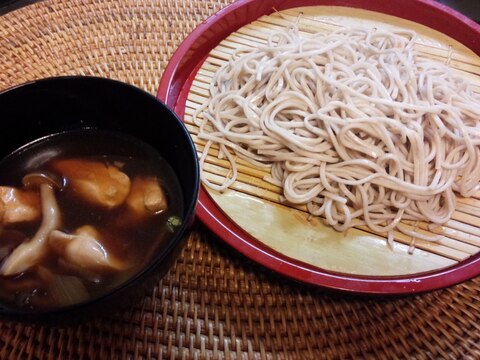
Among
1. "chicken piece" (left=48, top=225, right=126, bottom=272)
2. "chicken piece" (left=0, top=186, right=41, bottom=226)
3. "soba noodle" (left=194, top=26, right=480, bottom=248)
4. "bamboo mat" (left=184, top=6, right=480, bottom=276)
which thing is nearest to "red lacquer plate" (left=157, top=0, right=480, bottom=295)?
"bamboo mat" (left=184, top=6, right=480, bottom=276)

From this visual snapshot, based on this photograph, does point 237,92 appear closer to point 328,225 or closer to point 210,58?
point 210,58

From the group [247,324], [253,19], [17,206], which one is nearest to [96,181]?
[17,206]

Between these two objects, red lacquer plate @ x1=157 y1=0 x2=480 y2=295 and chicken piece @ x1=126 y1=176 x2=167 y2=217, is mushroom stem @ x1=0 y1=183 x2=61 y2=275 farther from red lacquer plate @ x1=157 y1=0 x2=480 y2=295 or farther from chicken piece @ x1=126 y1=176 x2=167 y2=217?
red lacquer plate @ x1=157 y1=0 x2=480 y2=295

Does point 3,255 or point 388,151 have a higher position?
point 388,151

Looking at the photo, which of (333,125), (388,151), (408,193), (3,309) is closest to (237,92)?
(333,125)

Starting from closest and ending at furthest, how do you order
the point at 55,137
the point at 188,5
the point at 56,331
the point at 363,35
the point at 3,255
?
the point at 3,255 → the point at 56,331 → the point at 55,137 → the point at 363,35 → the point at 188,5

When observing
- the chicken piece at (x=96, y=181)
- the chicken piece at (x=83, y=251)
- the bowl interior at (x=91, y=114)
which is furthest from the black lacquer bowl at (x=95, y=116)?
the chicken piece at (x=83, y=251)

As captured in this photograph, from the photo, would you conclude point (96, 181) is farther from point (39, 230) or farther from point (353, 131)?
point (353, 131)

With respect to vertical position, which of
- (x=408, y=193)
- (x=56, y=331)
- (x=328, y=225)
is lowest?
(x=56, y=331)
